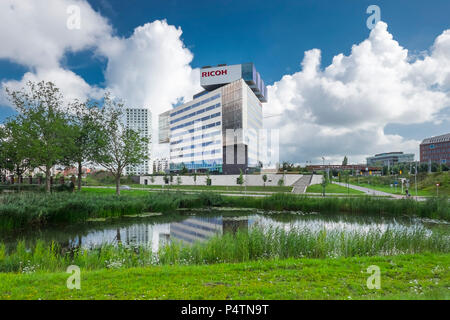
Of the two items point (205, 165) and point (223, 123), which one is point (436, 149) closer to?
point (223, 123)

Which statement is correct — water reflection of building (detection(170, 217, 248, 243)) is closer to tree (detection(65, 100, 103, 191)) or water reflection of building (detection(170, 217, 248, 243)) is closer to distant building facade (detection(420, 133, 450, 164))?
tree (detection(65, 100, 103, 191))

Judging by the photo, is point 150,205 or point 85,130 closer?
point 150,205

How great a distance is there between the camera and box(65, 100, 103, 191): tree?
35.2 meters

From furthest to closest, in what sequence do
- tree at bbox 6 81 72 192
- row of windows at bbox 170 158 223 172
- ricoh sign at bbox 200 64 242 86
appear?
ricoh sign at bbox 200 64 242 86 → row of windows at bbox 170 158 223 172 → tree at bbox 6 81 72 192

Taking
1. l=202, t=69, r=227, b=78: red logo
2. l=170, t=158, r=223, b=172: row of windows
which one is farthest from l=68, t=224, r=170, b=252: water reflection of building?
l=202, t=69, r=227, b=78: red logo

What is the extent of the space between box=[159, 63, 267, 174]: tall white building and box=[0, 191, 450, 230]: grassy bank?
4395cm

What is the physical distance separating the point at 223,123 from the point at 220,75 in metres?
17.5

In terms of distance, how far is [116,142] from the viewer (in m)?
33.8

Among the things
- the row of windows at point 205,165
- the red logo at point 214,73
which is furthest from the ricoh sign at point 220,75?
the row of windows at point 205,165

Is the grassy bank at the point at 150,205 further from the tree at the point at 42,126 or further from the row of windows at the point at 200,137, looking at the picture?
the row of windows at the point at 200,137

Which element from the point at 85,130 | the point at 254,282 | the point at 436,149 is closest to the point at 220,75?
the point at 85,130
